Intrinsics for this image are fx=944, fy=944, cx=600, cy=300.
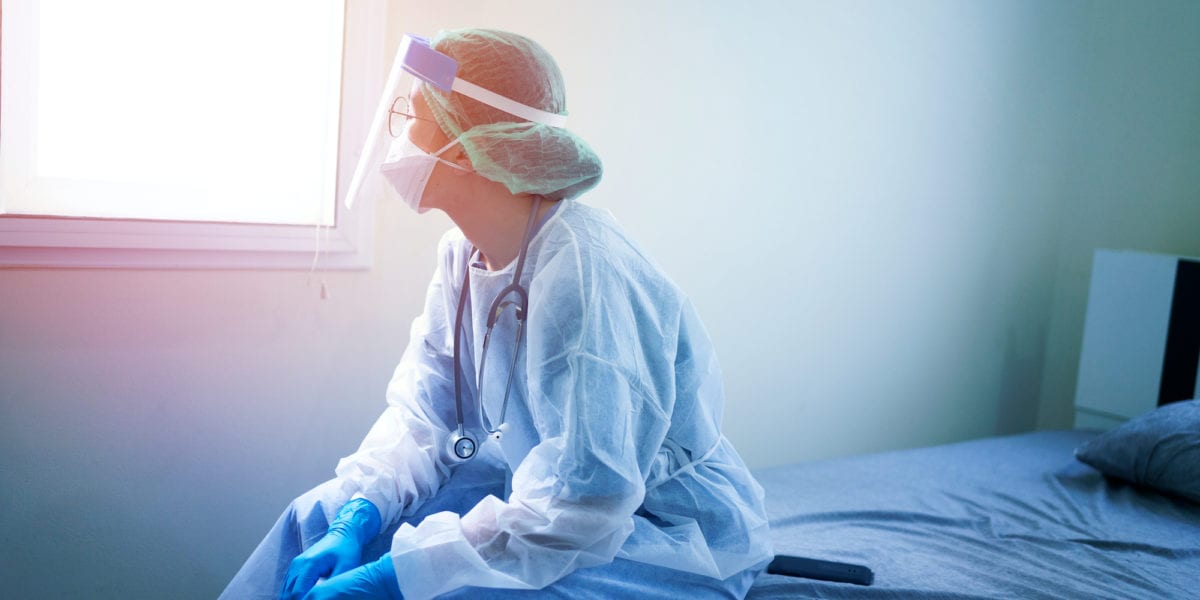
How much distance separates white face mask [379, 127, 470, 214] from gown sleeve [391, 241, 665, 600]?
0.24 metres

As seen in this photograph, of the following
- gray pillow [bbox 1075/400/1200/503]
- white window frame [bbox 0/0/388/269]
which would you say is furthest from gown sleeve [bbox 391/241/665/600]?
gray pillow [bbox 1075/400/1200/503]

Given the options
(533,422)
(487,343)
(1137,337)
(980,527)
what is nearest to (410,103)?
(487,343)

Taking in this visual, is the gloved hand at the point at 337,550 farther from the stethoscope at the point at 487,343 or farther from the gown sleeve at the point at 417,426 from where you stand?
the stethoscope at the point at 487,343

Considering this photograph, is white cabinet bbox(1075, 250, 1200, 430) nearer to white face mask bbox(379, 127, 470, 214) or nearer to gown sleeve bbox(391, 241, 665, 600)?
gown sleeve bbox(391, 241, 665, 600)

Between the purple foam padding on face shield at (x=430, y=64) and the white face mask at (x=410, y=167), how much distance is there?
0.08 m

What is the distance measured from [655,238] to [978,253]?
Answer: 1316 mm

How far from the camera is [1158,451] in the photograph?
2.08 m

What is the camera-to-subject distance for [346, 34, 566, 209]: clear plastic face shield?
1.26m

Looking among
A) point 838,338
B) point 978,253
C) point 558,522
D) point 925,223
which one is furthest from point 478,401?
point 978,253

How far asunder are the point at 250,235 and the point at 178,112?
27 centimetres

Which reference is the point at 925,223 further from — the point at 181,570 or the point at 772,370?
the point at 181,570

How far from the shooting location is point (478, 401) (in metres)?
1.46

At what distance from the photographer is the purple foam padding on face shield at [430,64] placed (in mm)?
1256

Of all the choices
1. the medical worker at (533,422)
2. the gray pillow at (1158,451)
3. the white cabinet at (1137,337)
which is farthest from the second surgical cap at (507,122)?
the white cabinet at (1137,337)
